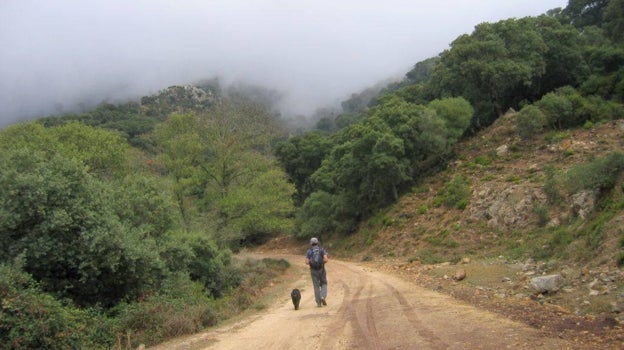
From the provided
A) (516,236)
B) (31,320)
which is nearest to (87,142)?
(31,320)

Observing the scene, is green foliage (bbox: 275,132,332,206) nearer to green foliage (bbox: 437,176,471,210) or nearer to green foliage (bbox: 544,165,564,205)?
green foliage (bbox: 437,176,471,210)

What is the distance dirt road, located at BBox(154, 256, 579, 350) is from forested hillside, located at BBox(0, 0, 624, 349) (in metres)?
1.88

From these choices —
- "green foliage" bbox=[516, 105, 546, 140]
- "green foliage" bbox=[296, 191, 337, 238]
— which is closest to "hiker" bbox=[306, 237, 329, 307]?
"green foliage" bbox=[516, 105, 546, 140]

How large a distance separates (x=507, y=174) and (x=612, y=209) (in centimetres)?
1562

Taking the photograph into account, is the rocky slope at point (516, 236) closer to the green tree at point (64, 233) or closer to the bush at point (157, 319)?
the bush at point (157, 319)

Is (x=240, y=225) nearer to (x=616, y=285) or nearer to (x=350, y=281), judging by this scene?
(x=350, y=281)

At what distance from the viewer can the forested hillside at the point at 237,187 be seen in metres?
10.9

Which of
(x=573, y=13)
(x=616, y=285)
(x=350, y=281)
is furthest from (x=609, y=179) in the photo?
(x=573, y=13)

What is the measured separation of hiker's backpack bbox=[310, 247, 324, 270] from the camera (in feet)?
40.3

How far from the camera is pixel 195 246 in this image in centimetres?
1811

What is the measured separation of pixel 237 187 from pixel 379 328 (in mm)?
24494

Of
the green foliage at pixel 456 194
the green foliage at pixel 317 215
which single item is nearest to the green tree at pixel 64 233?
the green foliage at pixel 456 194

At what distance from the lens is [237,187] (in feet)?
106

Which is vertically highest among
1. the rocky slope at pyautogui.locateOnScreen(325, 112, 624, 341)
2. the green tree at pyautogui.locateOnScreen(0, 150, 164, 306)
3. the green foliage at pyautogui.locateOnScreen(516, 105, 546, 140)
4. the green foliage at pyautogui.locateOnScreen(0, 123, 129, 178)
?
the green foliage at pyautogui.locateOnScreen(0, 123, 129, 178)
